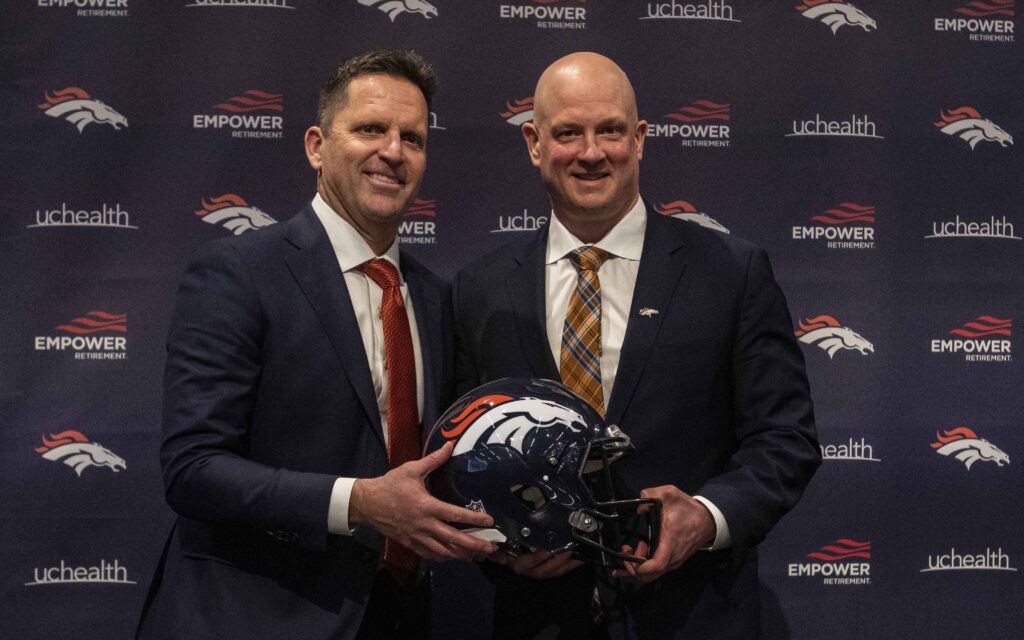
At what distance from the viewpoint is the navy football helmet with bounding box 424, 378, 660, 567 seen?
236cm

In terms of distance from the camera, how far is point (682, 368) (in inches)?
109

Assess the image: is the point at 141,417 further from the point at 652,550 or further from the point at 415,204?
the point at 652,550

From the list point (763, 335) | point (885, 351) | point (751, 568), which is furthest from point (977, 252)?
point (751, 568)

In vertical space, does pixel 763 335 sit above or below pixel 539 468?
above

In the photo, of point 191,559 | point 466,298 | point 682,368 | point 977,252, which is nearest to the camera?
point 191,559

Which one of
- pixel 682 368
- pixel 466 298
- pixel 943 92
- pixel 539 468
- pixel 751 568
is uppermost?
pixel 943 92

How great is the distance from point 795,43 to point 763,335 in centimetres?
190

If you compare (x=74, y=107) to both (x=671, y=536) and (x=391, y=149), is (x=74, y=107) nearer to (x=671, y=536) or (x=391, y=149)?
Answer: (x=391, y=149)

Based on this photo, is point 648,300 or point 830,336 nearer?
point 648,300

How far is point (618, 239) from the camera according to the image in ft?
9.74

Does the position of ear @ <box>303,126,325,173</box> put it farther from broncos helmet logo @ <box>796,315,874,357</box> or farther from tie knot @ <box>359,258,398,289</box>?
broncos helmet logo @ <box>796,315,874,357</box>

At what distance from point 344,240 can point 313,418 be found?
54 centimetres

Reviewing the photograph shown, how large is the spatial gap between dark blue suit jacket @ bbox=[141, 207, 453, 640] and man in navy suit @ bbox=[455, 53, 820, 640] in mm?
475

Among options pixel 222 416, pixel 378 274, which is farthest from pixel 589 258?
pixel 222 416
